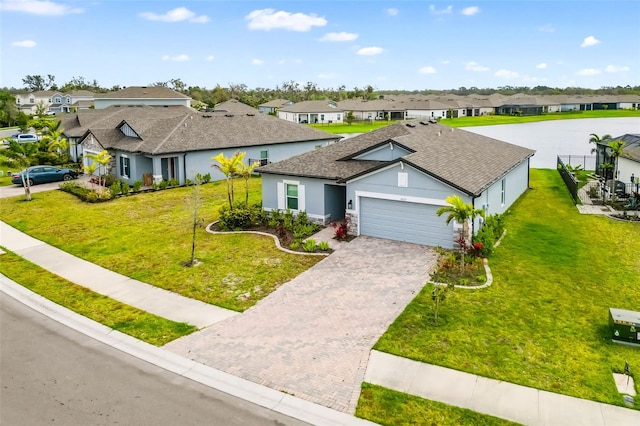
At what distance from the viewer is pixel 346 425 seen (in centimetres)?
940

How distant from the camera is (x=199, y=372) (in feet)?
37.2

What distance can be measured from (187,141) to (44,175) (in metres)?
11.4

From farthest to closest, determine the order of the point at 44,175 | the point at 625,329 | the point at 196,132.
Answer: the point at 196,132 → the point at 44,175 → the point at 625,329

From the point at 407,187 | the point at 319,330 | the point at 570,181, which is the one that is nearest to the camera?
the point at 319,330

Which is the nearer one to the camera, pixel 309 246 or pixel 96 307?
pixel 96 307

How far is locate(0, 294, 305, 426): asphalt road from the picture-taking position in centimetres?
963

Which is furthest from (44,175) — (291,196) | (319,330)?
(319,330)

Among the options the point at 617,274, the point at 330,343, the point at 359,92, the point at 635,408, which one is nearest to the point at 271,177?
the point at 330,343

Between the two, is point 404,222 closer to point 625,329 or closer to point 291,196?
point 291,196

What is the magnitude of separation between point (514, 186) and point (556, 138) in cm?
4692

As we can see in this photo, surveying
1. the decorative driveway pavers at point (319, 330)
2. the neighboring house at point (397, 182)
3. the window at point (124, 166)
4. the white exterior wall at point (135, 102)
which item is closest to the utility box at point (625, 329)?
the decorative driveway pavers at point (319, 330)

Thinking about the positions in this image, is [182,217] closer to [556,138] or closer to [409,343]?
[409,343]

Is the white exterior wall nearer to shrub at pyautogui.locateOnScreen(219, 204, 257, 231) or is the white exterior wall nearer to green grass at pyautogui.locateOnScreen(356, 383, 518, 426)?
shrub at pyautogui.locateOnScreen(219, 204, 257, 231)

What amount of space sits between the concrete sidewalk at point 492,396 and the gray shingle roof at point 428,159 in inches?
371
